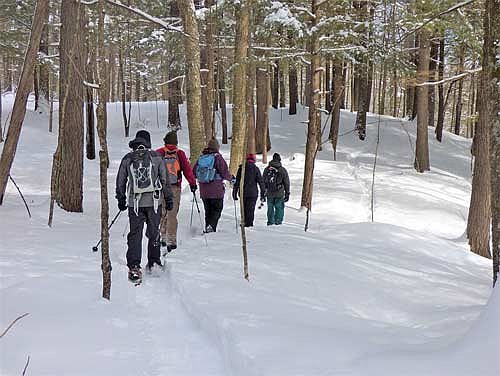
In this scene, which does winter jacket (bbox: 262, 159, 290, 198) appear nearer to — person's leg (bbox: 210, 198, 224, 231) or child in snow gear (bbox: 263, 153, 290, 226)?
child in snow gear (bbox: 263, 153, 290, 226)

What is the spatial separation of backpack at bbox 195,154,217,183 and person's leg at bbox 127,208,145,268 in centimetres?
252

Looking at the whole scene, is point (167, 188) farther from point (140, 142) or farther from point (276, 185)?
point (276, 185)

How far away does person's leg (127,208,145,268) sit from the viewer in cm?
635

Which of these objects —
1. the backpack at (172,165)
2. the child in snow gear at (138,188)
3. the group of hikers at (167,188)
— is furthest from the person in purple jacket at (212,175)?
the child in snow gear at (138,188)

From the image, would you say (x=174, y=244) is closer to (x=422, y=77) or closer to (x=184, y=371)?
(x=184, y=371)

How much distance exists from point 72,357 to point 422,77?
16445mm

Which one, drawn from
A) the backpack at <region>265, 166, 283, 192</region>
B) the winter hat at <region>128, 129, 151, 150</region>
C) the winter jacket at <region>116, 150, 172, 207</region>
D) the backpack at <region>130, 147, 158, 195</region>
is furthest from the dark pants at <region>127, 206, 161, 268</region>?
the backpack at <region>265, 166, 283, 192</region>

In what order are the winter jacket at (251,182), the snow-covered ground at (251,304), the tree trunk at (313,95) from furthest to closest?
the tree trunk at (313,95), the winter jacket at (251,182), the snow-covered ground at (251,304)

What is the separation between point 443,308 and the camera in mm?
5590

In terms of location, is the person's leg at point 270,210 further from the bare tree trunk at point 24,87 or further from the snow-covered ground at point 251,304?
the bare tree trunk at point 24,87

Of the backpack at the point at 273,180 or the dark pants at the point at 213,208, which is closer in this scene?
the dark pants at the point at 213,208

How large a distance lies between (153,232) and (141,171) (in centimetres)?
86

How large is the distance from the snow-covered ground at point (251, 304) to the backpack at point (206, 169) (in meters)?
1.03

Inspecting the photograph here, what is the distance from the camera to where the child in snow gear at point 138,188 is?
636 centimetres
